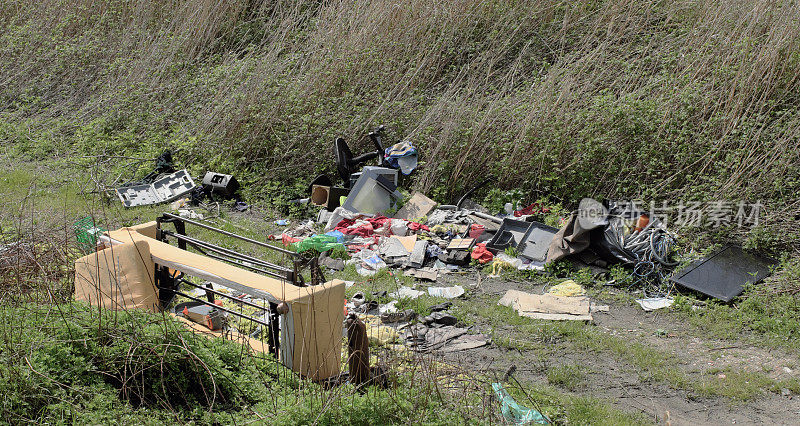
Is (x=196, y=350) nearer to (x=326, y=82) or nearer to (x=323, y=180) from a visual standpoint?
(x=323, y=180)

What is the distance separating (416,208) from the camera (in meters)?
8.45

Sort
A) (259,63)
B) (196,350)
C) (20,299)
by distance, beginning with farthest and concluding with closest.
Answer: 1. (259,63)
2. (20,299)
3. (196,350)

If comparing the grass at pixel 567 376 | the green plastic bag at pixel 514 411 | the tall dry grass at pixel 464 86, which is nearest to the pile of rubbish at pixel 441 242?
the tall dry grass at pixel 464 86

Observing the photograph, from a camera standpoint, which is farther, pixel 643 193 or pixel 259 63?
pixel 259 63

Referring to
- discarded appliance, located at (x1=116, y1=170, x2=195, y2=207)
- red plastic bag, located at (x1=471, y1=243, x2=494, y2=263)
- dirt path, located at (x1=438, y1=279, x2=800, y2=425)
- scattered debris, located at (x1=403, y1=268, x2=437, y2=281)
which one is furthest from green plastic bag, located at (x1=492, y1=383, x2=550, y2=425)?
discarded appliance, located at (x1=116, y1=170, x2=195, y2=207)

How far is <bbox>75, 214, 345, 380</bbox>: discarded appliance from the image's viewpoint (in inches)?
145

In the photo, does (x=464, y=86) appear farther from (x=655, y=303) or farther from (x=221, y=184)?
(x=655, y=303)

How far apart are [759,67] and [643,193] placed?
7.08 ft

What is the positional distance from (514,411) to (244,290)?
1713mm

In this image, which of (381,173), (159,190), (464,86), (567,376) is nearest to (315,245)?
(381,173)

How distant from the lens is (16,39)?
44.1ft

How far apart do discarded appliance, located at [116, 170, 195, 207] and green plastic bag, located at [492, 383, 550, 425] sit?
244 inches

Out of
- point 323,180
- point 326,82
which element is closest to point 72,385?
point 323,180

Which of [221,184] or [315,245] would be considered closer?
[315,245]
